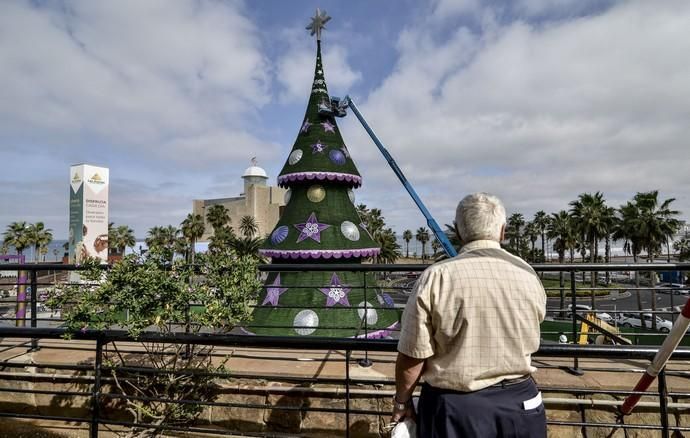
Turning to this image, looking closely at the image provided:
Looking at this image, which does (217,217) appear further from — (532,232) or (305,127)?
(532,232)

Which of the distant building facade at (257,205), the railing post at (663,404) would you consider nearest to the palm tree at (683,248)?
the distant building facade at (257,205)

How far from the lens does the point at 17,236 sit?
51781 mm

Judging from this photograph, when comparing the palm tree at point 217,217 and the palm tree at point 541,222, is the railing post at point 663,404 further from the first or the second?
the palm tree at point 541,222

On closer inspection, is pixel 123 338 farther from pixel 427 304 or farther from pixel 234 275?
pixel 427 304

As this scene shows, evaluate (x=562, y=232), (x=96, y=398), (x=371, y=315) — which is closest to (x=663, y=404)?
(x=96, y=398)

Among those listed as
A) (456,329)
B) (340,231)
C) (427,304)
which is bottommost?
(456,329)

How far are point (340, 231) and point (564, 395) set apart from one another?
252 inches

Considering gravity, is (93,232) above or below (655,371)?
above

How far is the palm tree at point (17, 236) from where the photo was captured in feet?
167

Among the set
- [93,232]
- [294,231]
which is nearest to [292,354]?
[294,231]

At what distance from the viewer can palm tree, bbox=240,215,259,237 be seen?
191 ft

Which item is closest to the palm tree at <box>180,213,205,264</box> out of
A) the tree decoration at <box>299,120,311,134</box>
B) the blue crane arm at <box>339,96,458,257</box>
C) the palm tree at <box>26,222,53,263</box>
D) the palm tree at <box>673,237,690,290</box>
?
the palm tree at <box>26,222,53,263</box>

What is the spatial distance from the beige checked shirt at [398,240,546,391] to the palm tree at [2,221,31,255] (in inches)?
2737

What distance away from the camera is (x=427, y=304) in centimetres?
156
